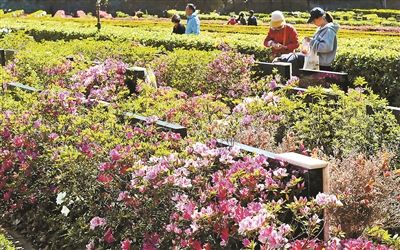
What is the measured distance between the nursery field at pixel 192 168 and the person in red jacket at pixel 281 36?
2922 mm

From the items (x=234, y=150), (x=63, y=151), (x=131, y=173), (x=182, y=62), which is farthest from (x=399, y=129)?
(x=182, y=62)

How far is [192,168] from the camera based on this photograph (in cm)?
426

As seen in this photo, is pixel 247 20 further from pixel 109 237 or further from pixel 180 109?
pixel 109 237

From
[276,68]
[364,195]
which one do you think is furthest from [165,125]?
[276,68]

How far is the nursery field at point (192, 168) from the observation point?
3916mm

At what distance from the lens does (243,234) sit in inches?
144

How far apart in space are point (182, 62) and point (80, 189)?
14.4 feet

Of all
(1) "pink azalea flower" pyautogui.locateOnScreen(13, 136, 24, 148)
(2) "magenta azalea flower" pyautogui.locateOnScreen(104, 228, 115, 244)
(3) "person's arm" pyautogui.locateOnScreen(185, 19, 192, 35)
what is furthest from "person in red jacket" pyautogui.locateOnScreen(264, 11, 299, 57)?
(2) "magenta azalea flower" pyautogui.locateOnScreen(104, 228, 115, 244)

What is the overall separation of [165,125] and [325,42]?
4256 mm

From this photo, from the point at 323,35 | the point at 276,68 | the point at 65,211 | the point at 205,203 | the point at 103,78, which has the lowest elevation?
the point at 65,211

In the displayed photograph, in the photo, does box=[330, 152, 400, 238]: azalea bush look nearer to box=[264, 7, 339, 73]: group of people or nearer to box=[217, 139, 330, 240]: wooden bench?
box=[217, 139, 330, 240]: wooden bench

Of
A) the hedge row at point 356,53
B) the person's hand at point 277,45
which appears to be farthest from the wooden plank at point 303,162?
the person's hand at point 277,45

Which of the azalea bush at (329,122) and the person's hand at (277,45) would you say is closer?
the azalea bush at (329,122)

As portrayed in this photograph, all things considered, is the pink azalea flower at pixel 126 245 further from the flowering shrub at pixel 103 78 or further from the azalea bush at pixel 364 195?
the flowering shrub at pixel 103 78
